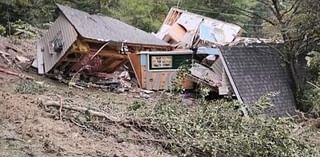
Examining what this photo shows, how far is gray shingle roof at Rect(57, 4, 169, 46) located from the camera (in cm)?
1208

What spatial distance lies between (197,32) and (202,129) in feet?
30.6

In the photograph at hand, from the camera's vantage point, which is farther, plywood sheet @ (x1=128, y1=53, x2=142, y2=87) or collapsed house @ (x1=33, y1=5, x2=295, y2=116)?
plywood sheet @ (x1=128, y1=53, x2=142, y2=87)

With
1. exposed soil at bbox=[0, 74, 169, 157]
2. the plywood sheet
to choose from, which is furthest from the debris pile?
exposed soil at bbox=[0, 74, 169, 157]

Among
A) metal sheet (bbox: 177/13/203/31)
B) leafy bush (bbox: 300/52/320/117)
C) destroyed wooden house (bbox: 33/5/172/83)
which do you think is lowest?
leafy bush (bbox: 300/52/320/117)

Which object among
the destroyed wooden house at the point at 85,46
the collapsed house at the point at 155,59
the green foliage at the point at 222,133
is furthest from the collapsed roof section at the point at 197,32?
the green foliage at the point at 222,133

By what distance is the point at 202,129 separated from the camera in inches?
240

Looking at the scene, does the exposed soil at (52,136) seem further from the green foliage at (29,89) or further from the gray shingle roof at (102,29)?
the gray shingle roof at (102,29)

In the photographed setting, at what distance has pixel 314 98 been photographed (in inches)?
455

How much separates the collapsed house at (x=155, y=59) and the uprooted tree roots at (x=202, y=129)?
15.8 ft

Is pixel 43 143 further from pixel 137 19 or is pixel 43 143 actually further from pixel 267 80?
pixel 137 19

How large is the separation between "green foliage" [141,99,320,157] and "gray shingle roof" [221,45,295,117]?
4835mm

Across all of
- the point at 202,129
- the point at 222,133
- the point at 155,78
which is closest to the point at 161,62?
the point at 155,78

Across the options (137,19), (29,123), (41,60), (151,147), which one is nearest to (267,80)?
(41,60)

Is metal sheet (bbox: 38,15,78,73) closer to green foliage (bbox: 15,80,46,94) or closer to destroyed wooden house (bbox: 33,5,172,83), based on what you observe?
destroyed wooden house (bbox: 33,5,172,83)
